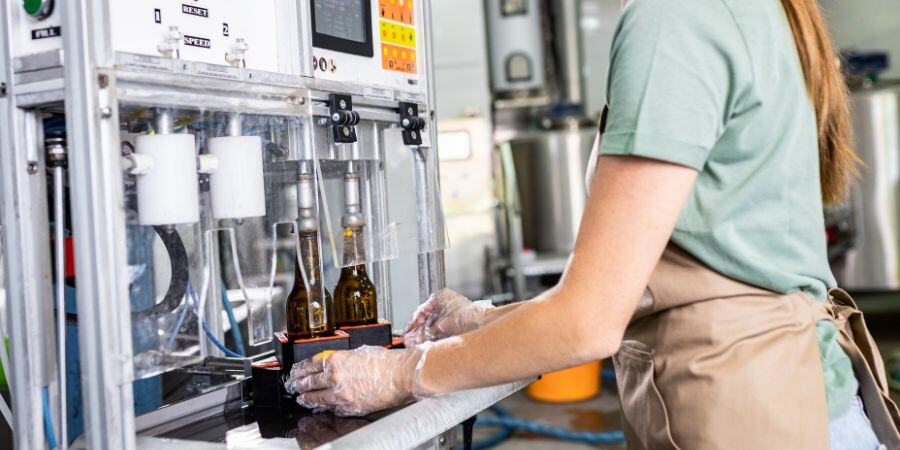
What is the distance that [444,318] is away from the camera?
1.44 m

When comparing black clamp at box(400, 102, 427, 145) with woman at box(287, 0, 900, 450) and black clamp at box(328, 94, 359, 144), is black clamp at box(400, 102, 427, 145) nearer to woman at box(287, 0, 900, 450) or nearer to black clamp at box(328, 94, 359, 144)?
black clamp at box(328, 94, 359, 144)

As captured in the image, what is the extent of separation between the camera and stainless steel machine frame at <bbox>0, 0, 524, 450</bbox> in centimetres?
97

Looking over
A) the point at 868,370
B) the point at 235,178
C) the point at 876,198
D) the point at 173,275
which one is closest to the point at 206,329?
the point at 173,275

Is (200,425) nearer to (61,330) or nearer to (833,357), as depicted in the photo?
(61,330)

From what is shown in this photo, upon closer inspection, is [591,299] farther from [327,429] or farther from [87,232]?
[87,232]

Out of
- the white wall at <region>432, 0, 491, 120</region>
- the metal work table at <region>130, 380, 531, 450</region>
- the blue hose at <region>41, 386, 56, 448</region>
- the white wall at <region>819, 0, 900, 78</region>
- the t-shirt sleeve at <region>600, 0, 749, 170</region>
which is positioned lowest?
the metal work table at <region>130, 380, 531, 450</region>

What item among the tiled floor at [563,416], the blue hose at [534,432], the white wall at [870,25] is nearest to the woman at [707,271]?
the blue hose at [534,432]

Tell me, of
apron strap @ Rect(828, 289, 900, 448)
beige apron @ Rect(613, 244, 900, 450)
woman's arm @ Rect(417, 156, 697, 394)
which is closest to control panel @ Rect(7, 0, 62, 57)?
woman's arm @ Rect(417, 156, 697, 394)

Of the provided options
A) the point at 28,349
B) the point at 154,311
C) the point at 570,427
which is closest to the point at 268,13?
the point at 154,311

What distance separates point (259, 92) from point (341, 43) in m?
0.29

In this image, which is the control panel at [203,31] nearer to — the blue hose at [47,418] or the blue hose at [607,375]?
the blue hose at [47,418]

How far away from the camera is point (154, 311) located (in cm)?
111

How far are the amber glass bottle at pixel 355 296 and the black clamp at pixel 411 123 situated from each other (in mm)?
238

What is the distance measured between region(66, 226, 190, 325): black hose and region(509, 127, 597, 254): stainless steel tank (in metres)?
3.54
